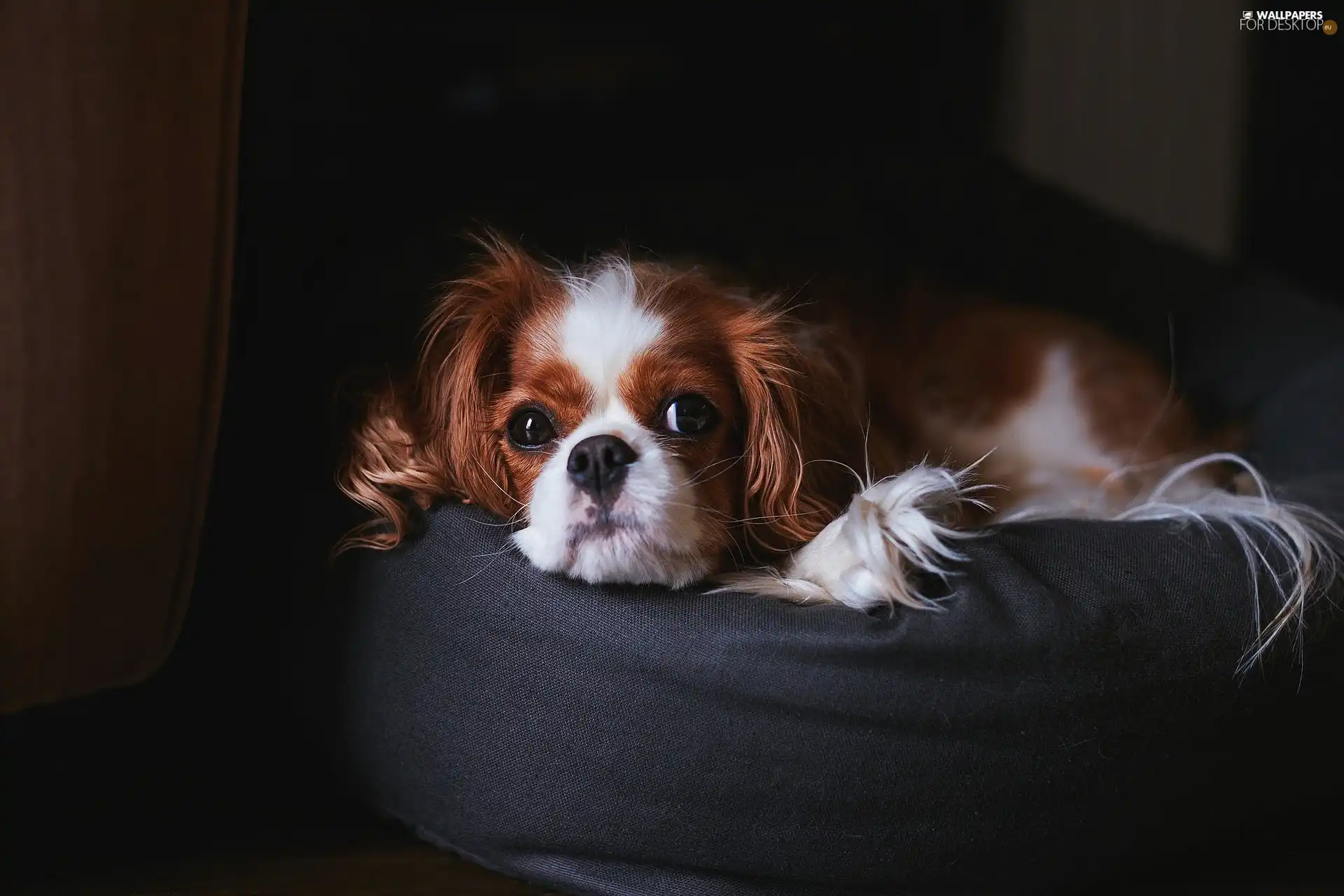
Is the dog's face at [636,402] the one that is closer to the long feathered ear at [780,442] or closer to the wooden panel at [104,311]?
the long feathered ear at [780,442]

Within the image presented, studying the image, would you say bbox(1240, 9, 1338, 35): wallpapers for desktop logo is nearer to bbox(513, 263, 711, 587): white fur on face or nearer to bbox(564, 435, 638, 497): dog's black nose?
bbox(513, 263, 711, 587): white fur on face

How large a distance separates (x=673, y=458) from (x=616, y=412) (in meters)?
0.10

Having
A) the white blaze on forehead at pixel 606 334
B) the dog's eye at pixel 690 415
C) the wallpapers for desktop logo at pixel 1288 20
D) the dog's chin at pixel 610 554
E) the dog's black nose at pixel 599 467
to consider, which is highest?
the wallpapers for desktop logo at pixel 1288 20

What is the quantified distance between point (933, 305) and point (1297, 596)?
97cm

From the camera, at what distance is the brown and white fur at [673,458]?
1235 millimetres

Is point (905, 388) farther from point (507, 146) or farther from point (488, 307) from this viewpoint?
point (507, 146)

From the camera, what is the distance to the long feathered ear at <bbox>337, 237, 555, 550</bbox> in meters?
1.38

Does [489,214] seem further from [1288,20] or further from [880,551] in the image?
[1288,20]

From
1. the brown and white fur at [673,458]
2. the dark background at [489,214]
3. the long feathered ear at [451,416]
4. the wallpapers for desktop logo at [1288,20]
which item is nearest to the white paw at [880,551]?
the brown and white fur at [673,458]

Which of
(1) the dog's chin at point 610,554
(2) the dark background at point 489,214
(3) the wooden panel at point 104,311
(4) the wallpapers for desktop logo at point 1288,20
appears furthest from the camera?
(4) the wallpapers for desktop logo at point 1288,20

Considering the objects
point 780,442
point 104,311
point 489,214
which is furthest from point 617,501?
point 489,214

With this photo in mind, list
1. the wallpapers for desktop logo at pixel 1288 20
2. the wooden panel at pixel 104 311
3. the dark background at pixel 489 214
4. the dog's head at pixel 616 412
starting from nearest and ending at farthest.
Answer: the wooden panel at pixel 104 311 < the dog's head at pixel 616 412 < the dark background at pixel 489 214 < the wallpapers for desktop logo at pixel 1288 20

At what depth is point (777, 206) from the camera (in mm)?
2285

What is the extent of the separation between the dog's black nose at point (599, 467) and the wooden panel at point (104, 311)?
41cm
